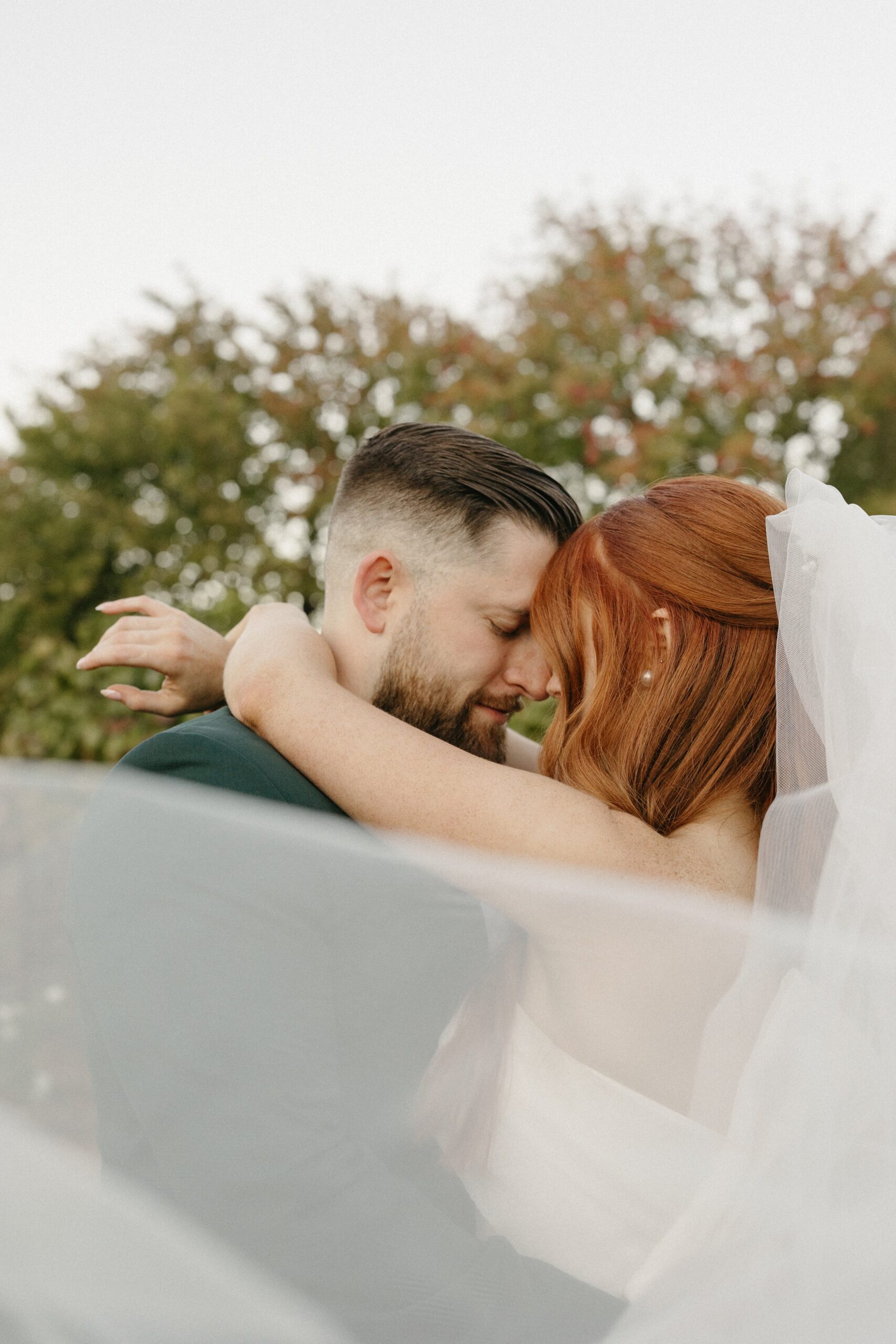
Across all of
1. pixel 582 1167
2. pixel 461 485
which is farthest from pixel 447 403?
pixel 582 1167

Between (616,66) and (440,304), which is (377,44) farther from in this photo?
(440,304)

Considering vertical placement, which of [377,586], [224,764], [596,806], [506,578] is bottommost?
[224,764]

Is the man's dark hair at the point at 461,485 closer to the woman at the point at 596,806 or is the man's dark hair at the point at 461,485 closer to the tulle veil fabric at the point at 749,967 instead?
the woman at the point at 596,806

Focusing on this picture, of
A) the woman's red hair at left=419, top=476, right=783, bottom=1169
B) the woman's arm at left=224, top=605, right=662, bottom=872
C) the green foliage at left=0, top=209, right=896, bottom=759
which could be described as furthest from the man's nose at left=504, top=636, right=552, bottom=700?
the green foliage at left=0, top=209, right=896, bottom=759

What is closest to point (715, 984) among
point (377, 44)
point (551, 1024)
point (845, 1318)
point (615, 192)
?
point (551, 1024)

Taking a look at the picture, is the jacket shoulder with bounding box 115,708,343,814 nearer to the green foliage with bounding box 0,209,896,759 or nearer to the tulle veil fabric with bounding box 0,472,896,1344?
the tulle veil fabric with bounding box 0,472,896,1344

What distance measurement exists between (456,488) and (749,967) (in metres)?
1.47

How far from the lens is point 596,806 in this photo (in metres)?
2.06

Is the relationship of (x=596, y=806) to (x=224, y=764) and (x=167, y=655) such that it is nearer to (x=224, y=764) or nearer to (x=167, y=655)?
(x=224, y=764)

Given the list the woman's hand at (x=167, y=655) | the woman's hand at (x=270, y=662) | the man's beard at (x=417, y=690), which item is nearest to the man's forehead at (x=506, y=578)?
the man's beard at (x=417, y=690)

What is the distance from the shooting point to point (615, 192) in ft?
47.6

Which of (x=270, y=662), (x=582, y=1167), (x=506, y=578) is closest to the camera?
(x=582, y=1167)

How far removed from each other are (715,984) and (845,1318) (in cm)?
53

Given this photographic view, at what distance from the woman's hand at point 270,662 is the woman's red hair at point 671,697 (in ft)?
2.01
